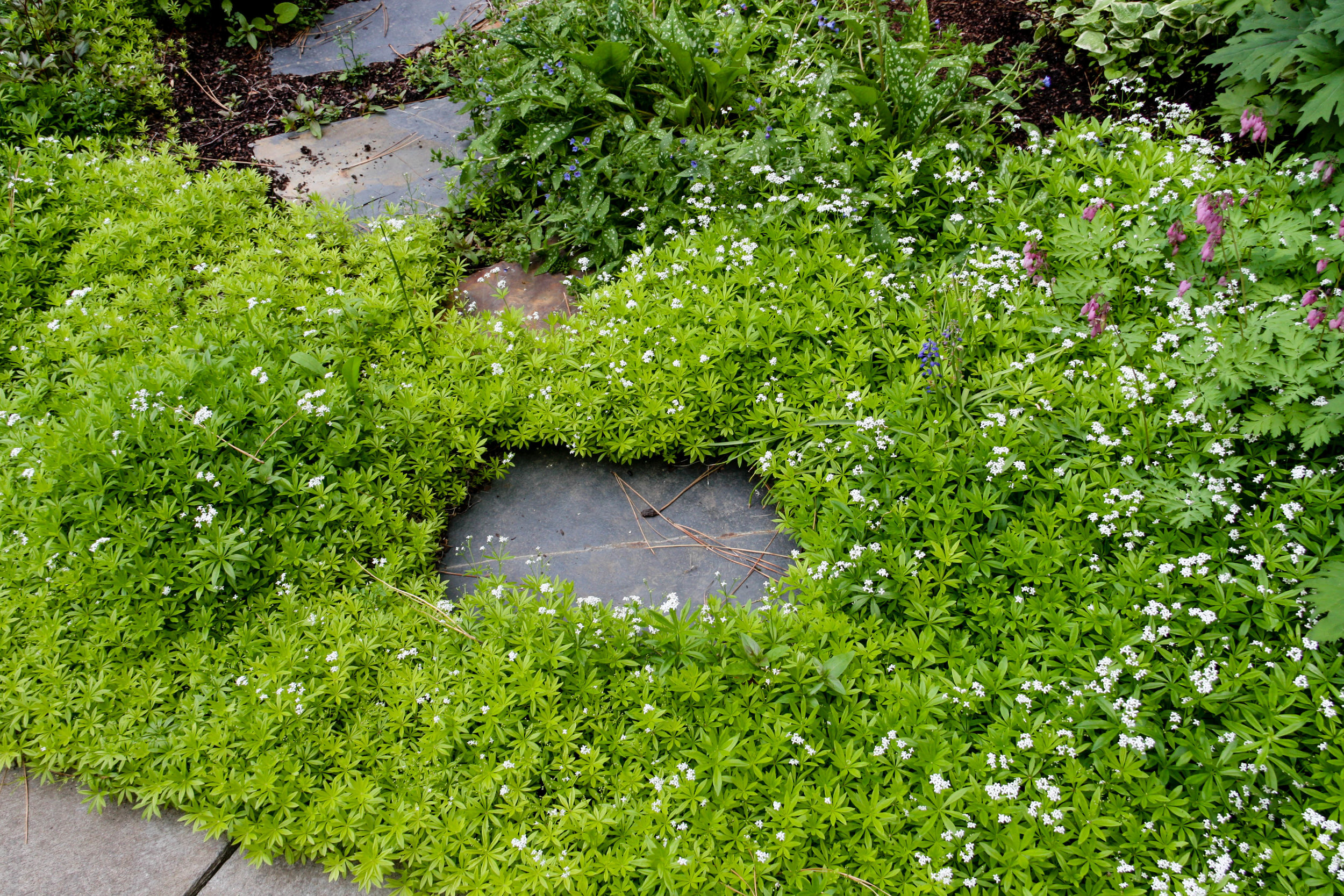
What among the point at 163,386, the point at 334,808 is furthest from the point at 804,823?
the point at 163,386

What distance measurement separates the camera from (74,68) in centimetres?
657

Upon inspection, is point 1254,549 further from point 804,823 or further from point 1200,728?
point 804,823

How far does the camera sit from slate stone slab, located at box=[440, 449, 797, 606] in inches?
158

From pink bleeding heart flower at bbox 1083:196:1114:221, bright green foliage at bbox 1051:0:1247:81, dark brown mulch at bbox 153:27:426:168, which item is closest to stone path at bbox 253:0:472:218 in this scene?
dark brown mulch at bbox 153:27:426:168

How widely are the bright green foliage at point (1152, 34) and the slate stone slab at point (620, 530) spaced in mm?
4015

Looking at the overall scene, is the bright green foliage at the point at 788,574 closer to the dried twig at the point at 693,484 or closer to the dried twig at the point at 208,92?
the dried twig at the point at 693,484

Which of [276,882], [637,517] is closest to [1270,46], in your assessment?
[637,517]

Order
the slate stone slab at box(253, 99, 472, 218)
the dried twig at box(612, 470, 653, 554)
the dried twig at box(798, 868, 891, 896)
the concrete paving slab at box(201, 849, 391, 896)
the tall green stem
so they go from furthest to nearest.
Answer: the slate stone slab at box(253, 99, 472, 218) → the tall green stem → the dried twig at box(612, 470, 653, 554) → the concrete paving slab at box(201, 849, 391, 896) → the dried twig at box(798, 868, 891, 896)

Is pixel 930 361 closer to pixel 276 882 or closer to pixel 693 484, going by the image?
pixel 693 484

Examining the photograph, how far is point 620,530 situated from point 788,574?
931 mm

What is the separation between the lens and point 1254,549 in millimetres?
3287

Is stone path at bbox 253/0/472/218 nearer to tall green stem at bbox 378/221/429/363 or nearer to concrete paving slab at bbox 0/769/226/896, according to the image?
tall green stem at bbox 378/221/429/363

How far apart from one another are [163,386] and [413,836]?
2.44 m

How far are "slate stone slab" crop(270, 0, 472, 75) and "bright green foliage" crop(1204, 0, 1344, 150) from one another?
5.96 m
